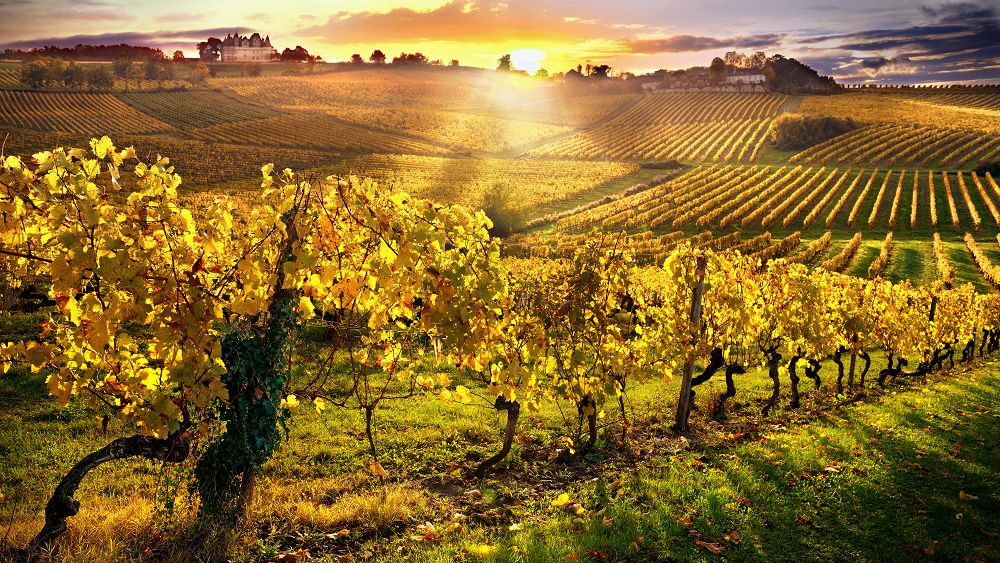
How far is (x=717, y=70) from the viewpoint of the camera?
438 ft

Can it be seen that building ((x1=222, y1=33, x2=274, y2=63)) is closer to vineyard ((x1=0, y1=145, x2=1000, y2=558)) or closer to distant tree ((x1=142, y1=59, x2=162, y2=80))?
distant tree ((x1=142, y1=59, x2=162, y2=80))

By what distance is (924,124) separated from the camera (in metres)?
85.6

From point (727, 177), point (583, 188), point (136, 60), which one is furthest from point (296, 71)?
point (727, 177)

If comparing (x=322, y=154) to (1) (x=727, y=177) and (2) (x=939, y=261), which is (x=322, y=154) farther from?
(2) (x=939, y=261)

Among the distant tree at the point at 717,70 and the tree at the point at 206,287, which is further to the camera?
the distant tree at the point at 717,70

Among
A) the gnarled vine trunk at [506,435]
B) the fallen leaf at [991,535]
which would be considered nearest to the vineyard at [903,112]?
the fallen leaf at [991,535]

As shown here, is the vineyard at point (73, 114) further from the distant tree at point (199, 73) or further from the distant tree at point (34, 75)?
the distant tree at point (199, 73)

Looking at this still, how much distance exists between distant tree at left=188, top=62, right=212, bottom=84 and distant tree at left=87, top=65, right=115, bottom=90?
52.4ft

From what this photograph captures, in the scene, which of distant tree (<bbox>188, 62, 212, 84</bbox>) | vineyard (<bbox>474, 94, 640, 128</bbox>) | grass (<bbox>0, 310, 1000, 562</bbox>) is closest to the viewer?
grass (<bbox>0, 310, 1000, 562</bbox>)

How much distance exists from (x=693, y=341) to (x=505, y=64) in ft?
477

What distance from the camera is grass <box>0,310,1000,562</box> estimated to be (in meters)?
4.64

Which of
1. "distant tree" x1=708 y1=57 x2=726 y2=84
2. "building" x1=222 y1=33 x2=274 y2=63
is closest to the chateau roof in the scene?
"building" x1=222 y1=33 x2=274 y2=63

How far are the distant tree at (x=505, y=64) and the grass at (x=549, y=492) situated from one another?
5678 inches

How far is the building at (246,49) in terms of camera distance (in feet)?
442
